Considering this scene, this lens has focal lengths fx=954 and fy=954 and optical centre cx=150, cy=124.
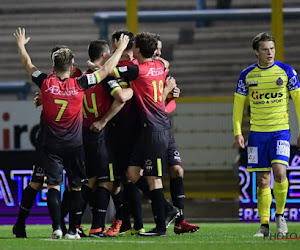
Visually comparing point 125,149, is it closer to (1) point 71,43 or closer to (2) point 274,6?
(2) point 274,6

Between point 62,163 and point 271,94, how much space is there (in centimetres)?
178

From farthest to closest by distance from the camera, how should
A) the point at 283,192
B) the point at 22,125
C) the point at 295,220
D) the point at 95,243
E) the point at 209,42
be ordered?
1. the point at 209,42
2. the point at 22,125
3. the point at 295,220
4. the point at 283,192
5. the point at 95,243

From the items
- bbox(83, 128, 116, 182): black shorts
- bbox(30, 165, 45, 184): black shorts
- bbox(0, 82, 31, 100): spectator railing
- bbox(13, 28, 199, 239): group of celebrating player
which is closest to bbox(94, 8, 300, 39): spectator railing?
bbox(0, 82, 31, 100): spectator railing

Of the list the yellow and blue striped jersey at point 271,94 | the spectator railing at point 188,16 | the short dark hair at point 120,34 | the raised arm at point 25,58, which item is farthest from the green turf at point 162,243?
the spectator railing at point 188,16

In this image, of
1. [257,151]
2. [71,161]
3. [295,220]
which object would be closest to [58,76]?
[71,161]

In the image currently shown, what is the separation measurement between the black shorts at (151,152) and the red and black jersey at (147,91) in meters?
0.07

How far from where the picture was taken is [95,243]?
23.2ft

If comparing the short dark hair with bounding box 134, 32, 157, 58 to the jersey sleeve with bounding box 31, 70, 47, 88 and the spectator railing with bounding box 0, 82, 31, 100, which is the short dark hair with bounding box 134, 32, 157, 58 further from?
the spectator railing with bounding box 0, 82, 31, 100

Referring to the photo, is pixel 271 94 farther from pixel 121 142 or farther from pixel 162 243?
pixel 162 243

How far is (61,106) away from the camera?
7379 millimetres

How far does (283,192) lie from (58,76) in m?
2.05

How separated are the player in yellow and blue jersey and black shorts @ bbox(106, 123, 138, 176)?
3.13 feet

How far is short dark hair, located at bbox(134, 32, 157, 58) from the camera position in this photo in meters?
7.77

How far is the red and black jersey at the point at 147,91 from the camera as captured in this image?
7.76m
